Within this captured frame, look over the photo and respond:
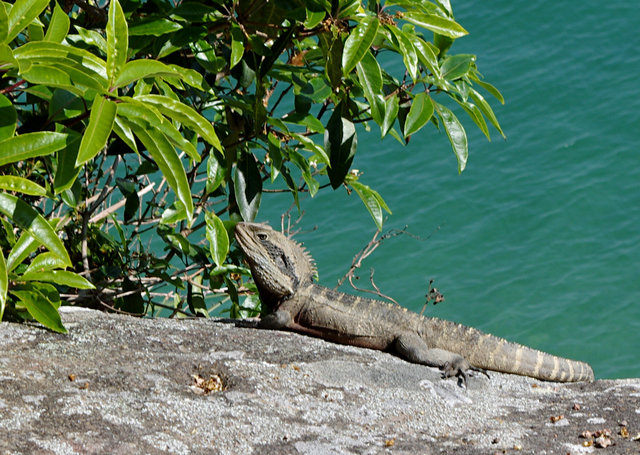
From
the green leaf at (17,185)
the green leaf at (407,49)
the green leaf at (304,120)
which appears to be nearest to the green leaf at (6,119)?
the green leaf at (17,185)

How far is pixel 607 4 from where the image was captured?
1176 centimetres

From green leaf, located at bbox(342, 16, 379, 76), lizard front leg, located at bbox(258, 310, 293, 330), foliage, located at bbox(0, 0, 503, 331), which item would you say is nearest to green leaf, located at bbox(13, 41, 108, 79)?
foliage, located at bbox(0, 0, 503, 331)

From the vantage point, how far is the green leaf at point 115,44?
187cm

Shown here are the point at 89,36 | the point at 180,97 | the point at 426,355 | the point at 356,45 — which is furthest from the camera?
the point at 426,355

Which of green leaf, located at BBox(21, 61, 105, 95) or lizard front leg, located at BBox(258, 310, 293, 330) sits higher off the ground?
green leaf, located at BBox(21, 61, 105, 95)

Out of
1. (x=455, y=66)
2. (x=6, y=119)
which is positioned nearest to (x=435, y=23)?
(x=455, y=66)

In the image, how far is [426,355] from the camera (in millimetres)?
3625

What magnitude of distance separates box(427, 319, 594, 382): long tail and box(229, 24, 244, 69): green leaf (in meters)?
1.80

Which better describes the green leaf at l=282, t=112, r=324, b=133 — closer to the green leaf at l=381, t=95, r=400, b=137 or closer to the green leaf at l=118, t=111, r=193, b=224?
the green leaf at l=381, t=95, r=400, b=137

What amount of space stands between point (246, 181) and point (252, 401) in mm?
981

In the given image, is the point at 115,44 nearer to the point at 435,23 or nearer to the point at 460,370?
the point at 435,23

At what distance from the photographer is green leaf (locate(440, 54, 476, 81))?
296 cm

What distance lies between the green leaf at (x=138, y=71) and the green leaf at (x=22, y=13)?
252 mm

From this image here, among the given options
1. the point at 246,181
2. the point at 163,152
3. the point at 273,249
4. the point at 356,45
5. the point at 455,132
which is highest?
the point at 356,45
